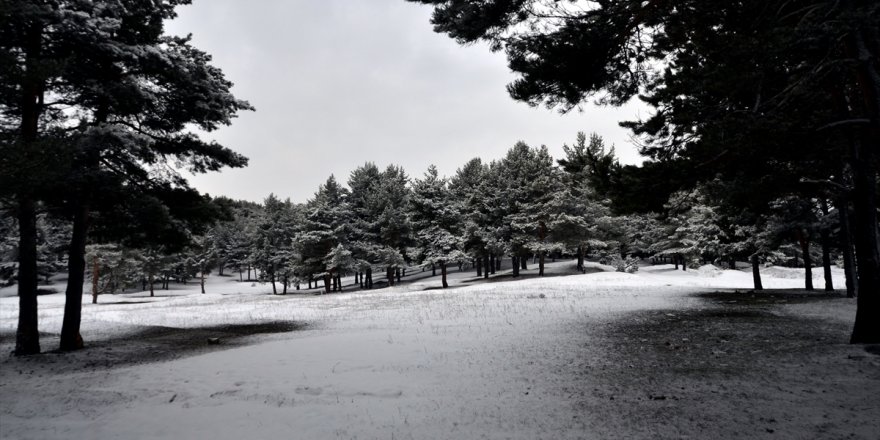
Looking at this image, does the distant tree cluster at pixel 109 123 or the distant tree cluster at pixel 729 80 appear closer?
the distant tree cluster at pixel 729 80

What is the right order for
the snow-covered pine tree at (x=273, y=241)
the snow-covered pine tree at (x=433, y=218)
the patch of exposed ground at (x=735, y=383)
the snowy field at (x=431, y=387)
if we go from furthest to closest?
the snow-covered pine tree at (x=273, y=241)
the snow-covered pine tree at (x=433, y=218)
the snowy field at (x=431, y=387)
the patch of exposed ground at (x=735, y=383)

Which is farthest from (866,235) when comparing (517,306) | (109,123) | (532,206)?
(532,206)

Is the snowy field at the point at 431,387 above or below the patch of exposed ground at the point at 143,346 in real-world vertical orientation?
above

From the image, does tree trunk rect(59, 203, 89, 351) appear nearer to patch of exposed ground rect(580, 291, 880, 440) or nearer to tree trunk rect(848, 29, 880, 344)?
patch of exposed ground rect(580, 291, 880, 440)

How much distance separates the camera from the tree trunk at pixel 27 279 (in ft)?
36.3

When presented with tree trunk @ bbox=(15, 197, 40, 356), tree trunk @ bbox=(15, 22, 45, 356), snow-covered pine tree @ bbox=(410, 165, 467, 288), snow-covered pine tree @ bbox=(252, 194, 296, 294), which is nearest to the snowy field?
tree trunk @ bbox=(15, 197, 40, 356)

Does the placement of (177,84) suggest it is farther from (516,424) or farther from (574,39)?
(516,424)

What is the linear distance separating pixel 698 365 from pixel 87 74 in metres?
16.8

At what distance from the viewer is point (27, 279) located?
1122 centimetres

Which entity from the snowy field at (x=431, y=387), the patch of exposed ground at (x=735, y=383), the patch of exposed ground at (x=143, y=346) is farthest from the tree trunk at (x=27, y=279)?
the patch of exposed ground at (x=735, y=383)

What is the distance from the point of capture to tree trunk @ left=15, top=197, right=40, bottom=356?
11.1m

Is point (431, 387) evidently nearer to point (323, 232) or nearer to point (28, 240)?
point (28, 240)

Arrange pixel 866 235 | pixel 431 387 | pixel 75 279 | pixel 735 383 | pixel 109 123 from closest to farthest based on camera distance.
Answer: pixel 735 383, pixel 431 387, pixel 866 235, pixel 109 123, pixel 75 279

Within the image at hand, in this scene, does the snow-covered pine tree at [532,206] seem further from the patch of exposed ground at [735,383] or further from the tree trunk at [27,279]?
the tree trunk at [27,279]
